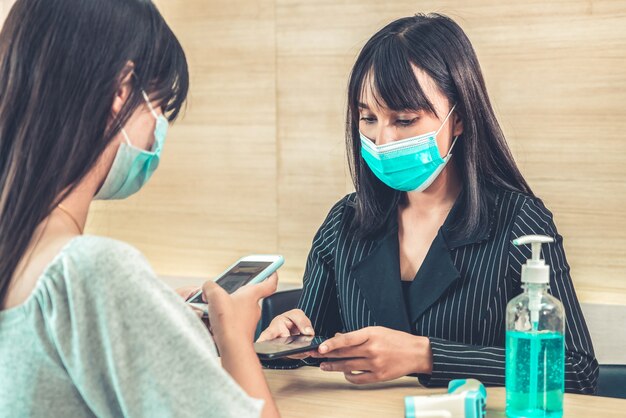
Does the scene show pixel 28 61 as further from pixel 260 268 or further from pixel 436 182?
pixel 436 182

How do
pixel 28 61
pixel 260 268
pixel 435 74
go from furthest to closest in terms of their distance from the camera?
pixel 435 74 < pixel 260 268 < pixel 28 61

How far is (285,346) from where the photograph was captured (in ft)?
5.06

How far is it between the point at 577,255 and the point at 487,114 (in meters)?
0.80

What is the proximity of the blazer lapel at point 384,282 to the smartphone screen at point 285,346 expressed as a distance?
1.10 feet

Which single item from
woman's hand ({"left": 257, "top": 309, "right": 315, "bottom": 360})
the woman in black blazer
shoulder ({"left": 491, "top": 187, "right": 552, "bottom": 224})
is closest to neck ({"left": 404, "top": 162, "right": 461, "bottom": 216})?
the woman in black blazer

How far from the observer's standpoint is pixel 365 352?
1.54 meters

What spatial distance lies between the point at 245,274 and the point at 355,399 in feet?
1.04

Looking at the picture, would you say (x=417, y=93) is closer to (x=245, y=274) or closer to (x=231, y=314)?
(x=245, y=274)

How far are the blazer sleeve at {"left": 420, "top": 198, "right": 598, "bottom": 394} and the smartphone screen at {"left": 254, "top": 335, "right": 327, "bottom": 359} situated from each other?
25 cm

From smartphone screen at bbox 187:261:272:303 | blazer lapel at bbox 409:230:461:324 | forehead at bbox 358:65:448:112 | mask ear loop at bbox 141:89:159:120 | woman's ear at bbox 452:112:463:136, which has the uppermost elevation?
forehead at bbox 358:65:448:112

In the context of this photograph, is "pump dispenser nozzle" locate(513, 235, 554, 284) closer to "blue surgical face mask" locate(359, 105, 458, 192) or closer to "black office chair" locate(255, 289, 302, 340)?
"blue surgical face mask" locate(359, 105, 458, 192)

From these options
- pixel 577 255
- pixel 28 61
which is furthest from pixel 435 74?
pixel 28 61

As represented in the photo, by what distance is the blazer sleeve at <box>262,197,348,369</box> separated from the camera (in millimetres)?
2086

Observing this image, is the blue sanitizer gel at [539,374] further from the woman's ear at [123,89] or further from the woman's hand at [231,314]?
the woman's ear at [123,89]
